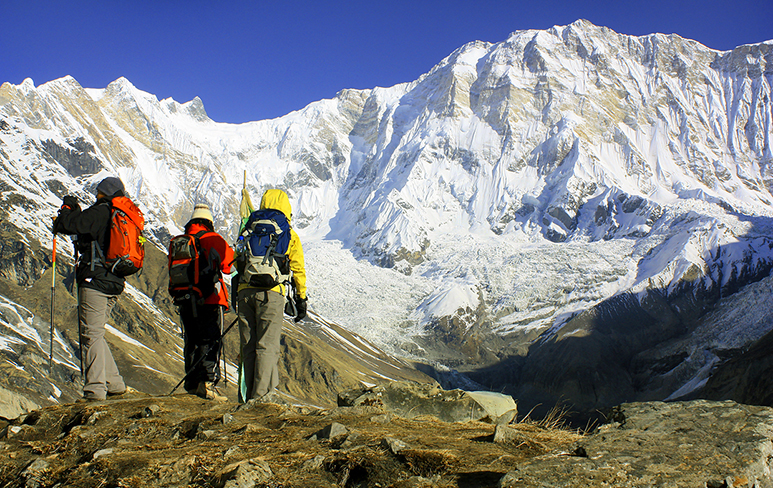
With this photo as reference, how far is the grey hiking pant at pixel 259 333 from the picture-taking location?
325 inches

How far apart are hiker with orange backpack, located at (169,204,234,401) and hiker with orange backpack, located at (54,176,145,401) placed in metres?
0.71

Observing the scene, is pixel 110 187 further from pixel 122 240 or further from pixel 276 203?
pixel 276 203

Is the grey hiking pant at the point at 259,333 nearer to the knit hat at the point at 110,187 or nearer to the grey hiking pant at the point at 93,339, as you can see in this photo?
the grey hiking pant at the point at 93,339

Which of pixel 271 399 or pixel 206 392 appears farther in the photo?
pixel 206 392

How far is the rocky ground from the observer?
4.01 metres

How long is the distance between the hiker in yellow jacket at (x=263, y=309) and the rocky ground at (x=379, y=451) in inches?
66.9

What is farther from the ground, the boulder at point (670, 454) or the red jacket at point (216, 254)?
the red jacket at point (216, 254)

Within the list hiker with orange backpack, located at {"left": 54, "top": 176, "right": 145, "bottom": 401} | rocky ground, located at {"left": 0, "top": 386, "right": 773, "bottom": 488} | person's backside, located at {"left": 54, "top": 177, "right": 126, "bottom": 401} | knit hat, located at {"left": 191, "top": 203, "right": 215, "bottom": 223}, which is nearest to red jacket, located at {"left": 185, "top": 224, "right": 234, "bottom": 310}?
knit hat, located at {"left": 191, "top": 203, "right": 215, "bottom": 223}

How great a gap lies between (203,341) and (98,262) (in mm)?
2018

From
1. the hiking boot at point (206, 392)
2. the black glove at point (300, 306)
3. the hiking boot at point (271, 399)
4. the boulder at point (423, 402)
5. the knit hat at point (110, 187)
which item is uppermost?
the knit hat at point (110, 187)

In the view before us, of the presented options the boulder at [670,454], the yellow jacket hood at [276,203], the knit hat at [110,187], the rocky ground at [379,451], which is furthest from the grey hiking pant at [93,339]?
the boulder at [670,454]

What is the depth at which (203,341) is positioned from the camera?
895 centimetres

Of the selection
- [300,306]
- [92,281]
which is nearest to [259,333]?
[300,306]

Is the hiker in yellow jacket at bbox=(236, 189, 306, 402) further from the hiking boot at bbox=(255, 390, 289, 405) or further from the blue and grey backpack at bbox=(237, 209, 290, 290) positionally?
the hiking boot at bbox=(255, 390, 289, 405)
